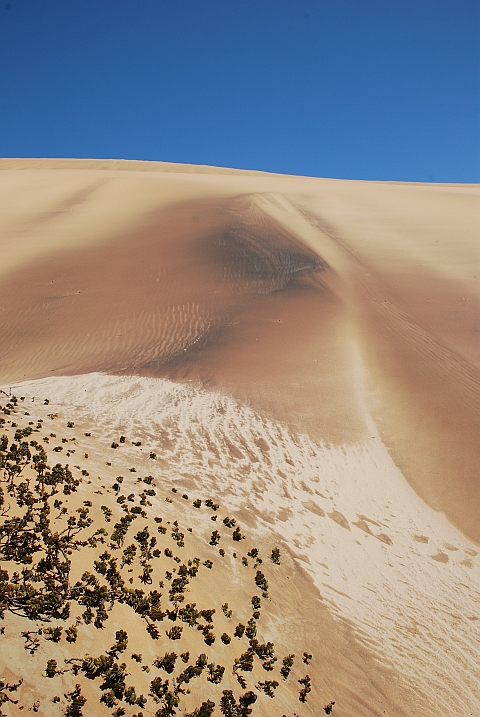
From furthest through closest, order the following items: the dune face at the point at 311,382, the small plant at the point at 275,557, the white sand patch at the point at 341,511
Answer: the small plant at the point at 275,557
the dune face at the point at 311,382
the white sand patch at the point at 341,511

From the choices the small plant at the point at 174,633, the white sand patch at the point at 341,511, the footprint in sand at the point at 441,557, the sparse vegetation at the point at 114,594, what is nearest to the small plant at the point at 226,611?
the sparse vegetation at the point at 114,594

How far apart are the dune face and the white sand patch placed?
4 cm

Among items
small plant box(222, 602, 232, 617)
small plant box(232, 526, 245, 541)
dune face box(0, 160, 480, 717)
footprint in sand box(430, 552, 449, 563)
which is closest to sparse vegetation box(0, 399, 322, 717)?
small plant box(222, 602, 232, 617)

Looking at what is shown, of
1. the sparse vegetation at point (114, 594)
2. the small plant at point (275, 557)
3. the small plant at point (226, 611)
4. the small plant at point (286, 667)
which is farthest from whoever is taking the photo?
the small plant at point (275, 557)

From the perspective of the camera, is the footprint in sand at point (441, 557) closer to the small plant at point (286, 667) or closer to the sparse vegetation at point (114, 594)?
the sparse vegetation at point (114, 594)

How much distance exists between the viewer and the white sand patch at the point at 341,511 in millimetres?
6457

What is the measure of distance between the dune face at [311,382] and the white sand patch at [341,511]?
0.04 meters

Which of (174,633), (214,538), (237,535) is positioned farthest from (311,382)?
(174,633)

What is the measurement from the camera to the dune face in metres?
6.98

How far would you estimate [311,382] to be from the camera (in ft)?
43.9

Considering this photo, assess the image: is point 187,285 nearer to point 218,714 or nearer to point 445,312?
point 445,312

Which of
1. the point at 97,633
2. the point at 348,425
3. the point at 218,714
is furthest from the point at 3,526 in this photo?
the point at 348,425

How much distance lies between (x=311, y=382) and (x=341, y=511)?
4.81 m

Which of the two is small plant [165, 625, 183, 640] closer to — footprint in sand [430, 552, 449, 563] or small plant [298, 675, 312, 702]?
small plant [298, 675, 312, 702]
